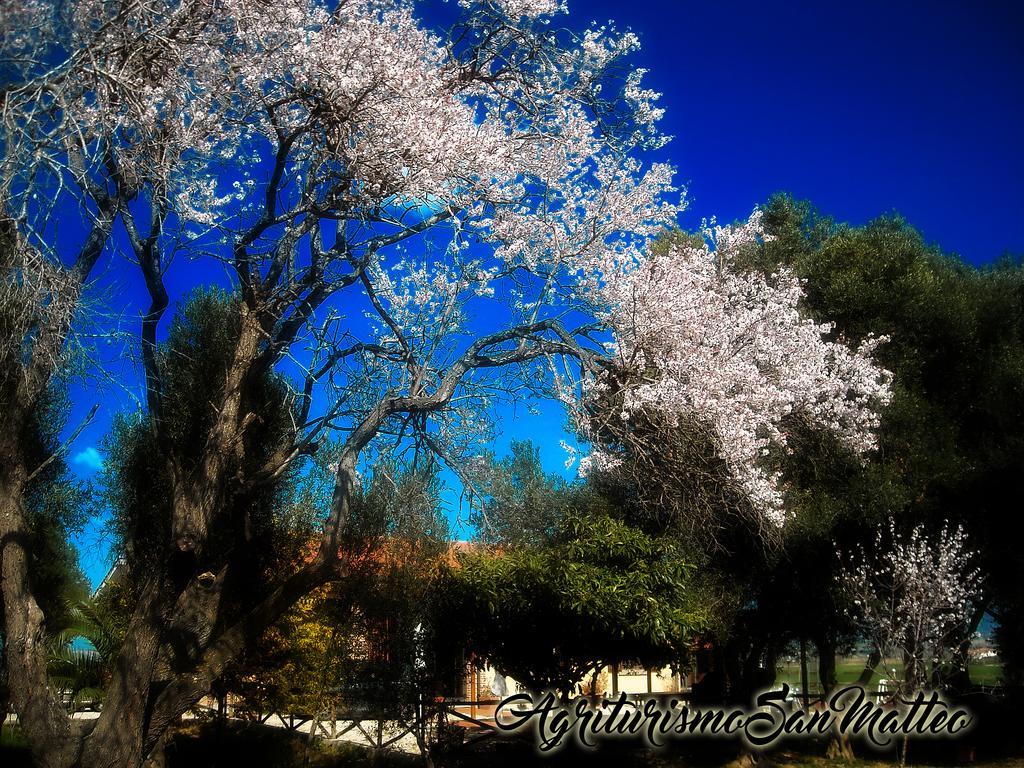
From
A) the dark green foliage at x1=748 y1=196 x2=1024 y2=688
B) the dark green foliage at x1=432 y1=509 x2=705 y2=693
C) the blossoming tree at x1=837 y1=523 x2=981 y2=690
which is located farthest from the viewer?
→ the dark green foliage at x1=748 y1=196 x2=1024 y2=688

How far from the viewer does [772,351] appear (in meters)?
10.9

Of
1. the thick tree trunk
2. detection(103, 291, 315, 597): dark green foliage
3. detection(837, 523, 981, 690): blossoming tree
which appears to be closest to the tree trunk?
detection(837, 523, 981, 690): blossoming tree

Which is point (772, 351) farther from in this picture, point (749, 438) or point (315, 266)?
point (315, 266)

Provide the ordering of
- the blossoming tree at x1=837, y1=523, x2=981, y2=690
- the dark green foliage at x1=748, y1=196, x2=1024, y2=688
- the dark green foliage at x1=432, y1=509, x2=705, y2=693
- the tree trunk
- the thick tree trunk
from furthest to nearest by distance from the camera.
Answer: the tree trunk, the dark green foliage at x1=748, y1=196, x2=1024, y2=688, the blossoming tree at x1=837, y1=523, x2=981, y2=690, the dark green foliage at x1=432, y1=509, x2=705, y2=693, the thick tree trunk

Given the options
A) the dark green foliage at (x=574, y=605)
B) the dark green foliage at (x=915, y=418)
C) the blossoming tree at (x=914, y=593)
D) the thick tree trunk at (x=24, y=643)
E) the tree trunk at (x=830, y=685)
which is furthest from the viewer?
the tree trunk at (x=830, y=685)

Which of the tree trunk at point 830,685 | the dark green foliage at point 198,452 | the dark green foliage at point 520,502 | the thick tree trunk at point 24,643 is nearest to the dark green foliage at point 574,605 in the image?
the dark green foliage at point 520,502

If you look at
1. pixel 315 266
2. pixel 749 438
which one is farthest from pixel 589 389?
pixel 315 266

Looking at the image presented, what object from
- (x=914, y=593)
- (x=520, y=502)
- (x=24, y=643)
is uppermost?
(x=520, y=502)

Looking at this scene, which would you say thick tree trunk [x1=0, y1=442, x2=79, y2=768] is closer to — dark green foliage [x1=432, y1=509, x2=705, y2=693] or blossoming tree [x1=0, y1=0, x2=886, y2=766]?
blossoming tree [x1=0, y1=0, x2=886, y2=766]

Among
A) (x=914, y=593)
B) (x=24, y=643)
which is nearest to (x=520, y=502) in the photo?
(x=914, y=593)

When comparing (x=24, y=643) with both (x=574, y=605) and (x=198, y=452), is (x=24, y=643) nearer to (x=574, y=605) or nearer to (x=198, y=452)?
(x=198, y=452)

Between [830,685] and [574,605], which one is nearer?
[574,605]

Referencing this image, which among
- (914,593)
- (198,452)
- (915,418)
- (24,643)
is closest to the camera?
(24,643)

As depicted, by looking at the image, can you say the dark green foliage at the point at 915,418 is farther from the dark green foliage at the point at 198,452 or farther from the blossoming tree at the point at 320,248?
the dark green foliage at the point at 198,452
